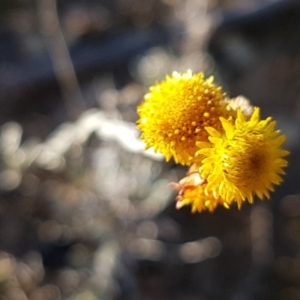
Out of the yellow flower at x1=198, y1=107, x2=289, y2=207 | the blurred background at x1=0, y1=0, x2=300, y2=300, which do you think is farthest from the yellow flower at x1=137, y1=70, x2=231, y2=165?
the blurred background at x1=0, y1=0, x2=300, y2=300

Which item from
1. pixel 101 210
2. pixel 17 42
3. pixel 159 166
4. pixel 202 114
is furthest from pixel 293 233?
pixel 17 42

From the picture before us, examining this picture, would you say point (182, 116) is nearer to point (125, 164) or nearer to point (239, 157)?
point (239, 157)

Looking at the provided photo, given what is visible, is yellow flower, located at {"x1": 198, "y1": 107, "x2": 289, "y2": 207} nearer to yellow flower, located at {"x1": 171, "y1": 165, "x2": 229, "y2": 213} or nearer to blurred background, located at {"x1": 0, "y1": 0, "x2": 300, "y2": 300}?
yellow flower, located at {"x1": 171, "y1": 165, "x2": 229, "y2": 213}

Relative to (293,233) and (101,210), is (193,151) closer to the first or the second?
(101,210)

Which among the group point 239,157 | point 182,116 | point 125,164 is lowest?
point 239,157

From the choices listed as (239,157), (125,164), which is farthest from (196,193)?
(125,164)

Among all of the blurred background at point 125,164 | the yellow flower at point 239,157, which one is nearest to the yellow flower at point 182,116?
the yellow flower at point 239,157
